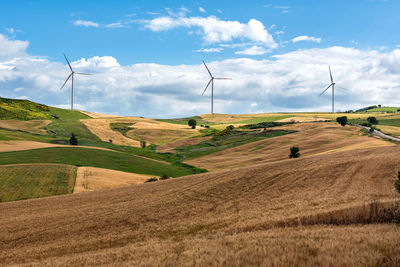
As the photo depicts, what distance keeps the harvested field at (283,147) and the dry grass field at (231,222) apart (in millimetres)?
35392

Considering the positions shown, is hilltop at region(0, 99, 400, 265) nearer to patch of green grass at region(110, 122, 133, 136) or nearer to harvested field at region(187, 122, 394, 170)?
harvested field at region(187, 122, 394, 170)

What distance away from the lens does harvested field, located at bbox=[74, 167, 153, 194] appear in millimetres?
50381

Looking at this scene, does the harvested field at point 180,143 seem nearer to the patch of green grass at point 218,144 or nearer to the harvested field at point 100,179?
the patch of green grass at point 218,144

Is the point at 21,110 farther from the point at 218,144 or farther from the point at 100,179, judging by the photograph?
the point at 100,179

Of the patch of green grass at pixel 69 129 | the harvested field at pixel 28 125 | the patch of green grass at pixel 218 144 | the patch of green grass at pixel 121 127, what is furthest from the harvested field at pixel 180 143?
the harvested field at pixel 28 125

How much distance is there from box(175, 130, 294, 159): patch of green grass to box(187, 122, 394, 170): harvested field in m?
5.38

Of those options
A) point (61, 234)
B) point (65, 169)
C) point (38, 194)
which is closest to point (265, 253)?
point (61, 234)

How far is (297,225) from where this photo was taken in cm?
1645

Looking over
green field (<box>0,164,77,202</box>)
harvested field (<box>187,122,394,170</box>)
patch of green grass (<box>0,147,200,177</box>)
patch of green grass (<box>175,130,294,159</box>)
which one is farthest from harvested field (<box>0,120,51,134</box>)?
green field (<box>0,164,77,202</box>)

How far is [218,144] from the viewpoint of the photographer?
109500 millimetres

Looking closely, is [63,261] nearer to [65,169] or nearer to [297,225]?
[297,225]

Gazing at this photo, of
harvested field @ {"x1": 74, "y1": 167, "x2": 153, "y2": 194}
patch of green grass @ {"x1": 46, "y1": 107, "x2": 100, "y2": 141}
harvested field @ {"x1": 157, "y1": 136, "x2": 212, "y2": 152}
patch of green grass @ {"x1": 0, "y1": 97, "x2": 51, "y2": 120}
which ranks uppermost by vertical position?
patch of green grass @ {"x1": 0, "y1": 97, "x2": 51, "y2": 120}

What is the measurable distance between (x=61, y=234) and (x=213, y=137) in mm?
102436

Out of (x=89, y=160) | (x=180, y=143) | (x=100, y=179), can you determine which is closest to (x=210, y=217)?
(x=100, y=179)
